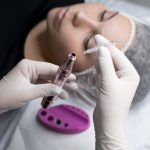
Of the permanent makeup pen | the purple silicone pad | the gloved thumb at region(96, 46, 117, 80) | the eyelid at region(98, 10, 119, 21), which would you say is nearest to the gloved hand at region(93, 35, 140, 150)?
the gloved thumb at region(96, 46, 117, 80)

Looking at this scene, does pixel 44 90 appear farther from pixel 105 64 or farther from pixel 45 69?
pixel 105 64

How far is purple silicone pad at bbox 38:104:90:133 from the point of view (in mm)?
1517

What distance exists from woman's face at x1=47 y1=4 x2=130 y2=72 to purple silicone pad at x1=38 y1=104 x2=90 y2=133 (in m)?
0.20

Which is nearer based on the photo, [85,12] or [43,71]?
[43,71]

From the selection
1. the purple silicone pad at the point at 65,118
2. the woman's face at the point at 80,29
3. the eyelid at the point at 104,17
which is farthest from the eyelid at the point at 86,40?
the purple silicone pad at the point at 65,118

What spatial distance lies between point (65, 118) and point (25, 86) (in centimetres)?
33

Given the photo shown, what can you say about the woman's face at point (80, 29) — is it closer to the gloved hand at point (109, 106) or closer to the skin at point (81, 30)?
the skin at point (81, 30)

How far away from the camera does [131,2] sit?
2.25 metres

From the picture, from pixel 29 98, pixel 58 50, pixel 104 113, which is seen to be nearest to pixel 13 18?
pixel 58 50

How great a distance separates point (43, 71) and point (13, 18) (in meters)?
0.48

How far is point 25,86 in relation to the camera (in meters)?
1.33

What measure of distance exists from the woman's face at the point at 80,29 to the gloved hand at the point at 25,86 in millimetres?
190

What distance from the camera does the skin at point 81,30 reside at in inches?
61.2

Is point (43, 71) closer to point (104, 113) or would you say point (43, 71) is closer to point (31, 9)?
point (104, 113)
